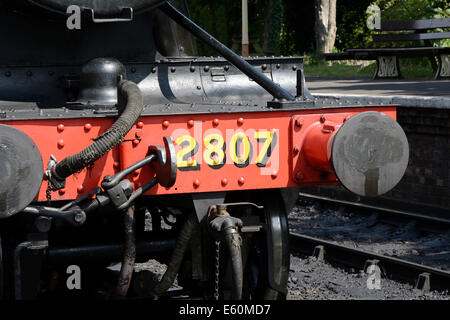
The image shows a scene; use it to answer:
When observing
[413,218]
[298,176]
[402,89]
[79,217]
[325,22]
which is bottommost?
[413,218]

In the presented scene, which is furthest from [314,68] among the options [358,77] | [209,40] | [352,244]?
[209,40]

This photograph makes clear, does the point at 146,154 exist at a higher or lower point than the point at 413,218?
higher

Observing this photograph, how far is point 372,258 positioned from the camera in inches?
247

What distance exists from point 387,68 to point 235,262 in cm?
1325

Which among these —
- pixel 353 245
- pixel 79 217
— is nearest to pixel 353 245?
pixel 353 245

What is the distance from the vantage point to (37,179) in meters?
3.23

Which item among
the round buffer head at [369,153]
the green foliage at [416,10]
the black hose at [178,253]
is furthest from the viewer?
the green foliage at [416,10]

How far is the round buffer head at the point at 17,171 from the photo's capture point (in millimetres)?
3160

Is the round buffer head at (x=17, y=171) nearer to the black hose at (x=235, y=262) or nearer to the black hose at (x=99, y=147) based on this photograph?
the black hose at (x=99, y=147)

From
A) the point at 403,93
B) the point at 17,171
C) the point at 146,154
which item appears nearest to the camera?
the point at 17,171

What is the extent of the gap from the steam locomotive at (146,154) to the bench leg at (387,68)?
11955 millimetres

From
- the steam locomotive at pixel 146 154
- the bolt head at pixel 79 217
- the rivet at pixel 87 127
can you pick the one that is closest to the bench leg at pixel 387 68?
the steam locomotive at pixel 146 154

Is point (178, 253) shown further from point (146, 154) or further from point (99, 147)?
point (99, 147)

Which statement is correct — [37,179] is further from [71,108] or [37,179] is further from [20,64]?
[20,64]
